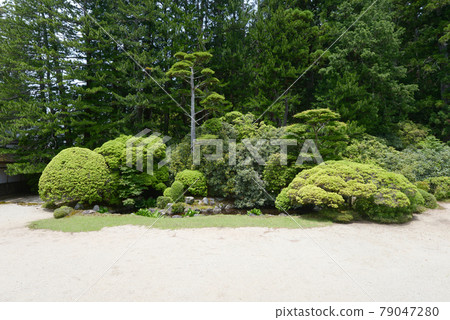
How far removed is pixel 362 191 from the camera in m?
7.25

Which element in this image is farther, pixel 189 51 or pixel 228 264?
pixel 189 51

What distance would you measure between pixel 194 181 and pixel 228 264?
276 inches

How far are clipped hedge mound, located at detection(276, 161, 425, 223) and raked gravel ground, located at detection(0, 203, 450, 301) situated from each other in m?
0.69

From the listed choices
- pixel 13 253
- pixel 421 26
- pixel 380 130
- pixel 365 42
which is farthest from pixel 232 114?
pixel 421 26

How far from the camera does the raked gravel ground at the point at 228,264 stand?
356 cm

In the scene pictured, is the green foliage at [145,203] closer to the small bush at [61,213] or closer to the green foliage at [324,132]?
the small bush at [61,213]

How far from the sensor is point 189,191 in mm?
11406

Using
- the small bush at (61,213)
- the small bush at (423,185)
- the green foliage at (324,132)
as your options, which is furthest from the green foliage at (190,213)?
the small bush at (423,185)

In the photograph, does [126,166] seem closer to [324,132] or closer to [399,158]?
[324,132]

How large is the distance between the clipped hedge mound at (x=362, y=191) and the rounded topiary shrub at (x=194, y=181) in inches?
189

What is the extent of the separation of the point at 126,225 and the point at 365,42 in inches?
609

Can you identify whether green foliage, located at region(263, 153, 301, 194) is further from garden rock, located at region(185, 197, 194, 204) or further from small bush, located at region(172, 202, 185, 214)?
small bush, located at region(172, 202, 185, 214)

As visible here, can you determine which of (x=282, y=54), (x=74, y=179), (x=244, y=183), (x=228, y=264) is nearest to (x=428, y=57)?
(x=282, y=54)

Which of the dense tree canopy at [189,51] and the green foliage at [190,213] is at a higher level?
the dense tree canopy at [189,51]
